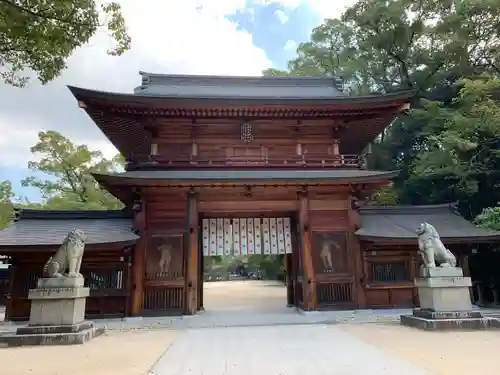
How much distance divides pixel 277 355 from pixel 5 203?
28.4 metres

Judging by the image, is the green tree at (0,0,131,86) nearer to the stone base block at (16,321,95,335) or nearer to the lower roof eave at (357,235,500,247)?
the stone base block at (16,321,95,335)

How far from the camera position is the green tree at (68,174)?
25.8 meters

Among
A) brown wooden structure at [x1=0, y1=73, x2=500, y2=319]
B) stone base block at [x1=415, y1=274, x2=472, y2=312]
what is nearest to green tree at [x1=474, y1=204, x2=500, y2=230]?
brown wooden structure at [x1=0, y1=73, x2=500, y2=319]

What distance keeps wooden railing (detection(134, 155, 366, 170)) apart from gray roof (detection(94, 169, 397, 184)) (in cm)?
24

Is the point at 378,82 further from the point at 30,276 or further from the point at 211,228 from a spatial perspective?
the point at 30,276

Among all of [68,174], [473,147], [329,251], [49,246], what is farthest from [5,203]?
[473,147]

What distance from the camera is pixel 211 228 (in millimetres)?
14523

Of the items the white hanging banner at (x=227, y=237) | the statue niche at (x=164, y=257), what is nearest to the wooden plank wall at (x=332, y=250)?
the white hanging banner at (x=227, y=237)

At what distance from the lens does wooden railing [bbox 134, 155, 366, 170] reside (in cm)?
1419

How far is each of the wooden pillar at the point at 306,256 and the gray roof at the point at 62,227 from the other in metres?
5.87

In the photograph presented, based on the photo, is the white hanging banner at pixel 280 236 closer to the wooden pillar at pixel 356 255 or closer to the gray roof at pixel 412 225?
the wooden pillar at pixel 356 255

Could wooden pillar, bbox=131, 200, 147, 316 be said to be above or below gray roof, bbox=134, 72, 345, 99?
below

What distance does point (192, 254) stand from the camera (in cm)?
1291

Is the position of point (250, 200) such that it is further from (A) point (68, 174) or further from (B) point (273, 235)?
(A) point (68, 174)
